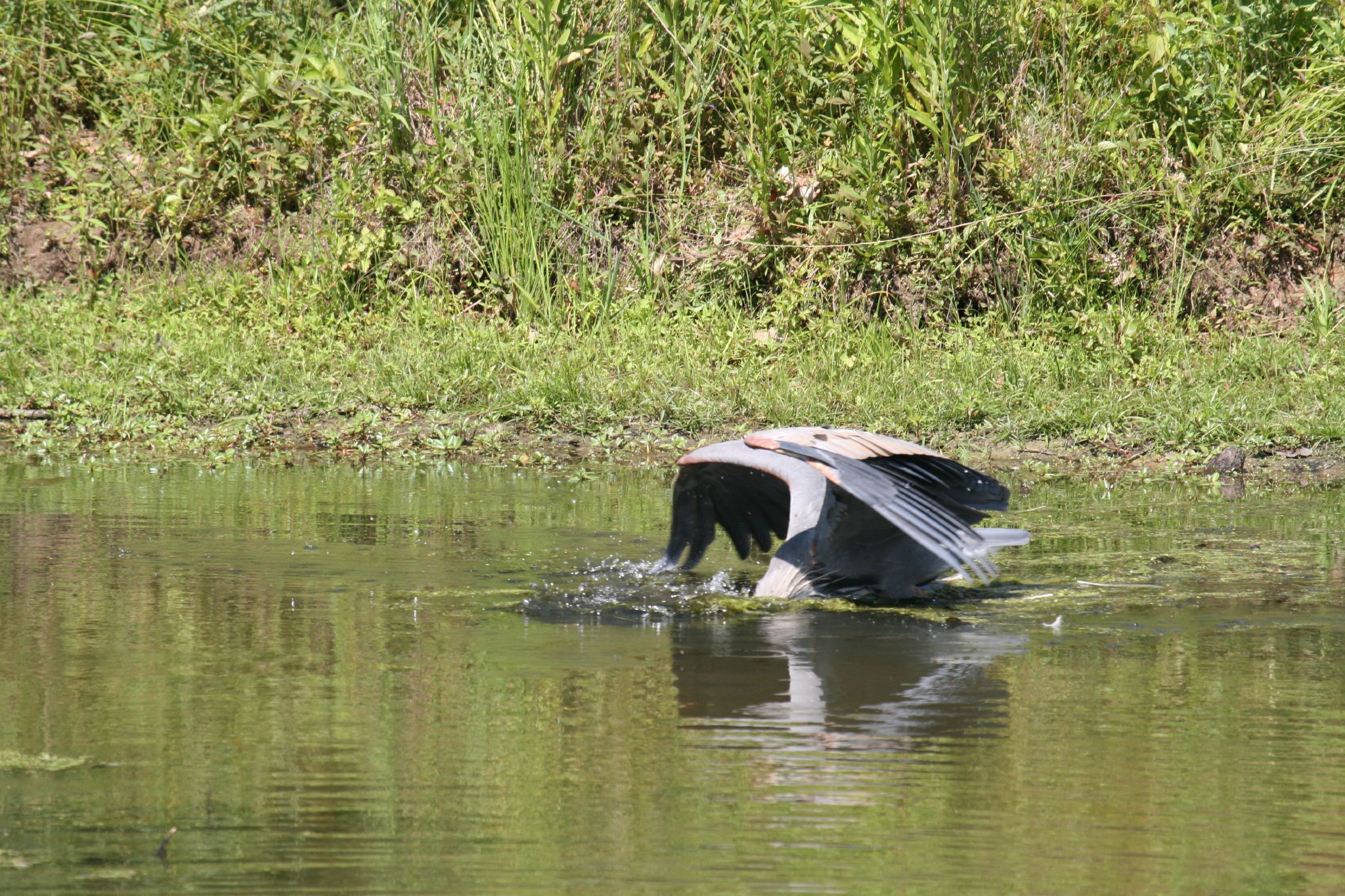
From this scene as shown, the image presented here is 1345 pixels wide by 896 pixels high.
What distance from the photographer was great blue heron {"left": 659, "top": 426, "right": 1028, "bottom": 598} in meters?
4.70

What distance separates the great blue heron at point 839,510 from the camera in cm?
470

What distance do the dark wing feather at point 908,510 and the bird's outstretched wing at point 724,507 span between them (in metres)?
0.32

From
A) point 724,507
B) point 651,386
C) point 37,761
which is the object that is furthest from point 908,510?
point 651,386

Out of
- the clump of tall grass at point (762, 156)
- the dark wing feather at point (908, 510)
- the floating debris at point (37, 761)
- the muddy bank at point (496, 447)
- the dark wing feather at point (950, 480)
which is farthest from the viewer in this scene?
the clump of tall grass at point (762, 156)

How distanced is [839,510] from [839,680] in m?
1.08

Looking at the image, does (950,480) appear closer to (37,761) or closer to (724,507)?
(724,507)

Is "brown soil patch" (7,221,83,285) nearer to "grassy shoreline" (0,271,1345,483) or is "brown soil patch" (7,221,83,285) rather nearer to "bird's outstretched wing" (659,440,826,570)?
"grassy shoreline" (0,271,1345,483)

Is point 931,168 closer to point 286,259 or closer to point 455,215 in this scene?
point 455,215

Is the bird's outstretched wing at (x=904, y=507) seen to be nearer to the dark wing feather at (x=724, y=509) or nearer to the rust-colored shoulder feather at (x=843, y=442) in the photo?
the rust-colored shoulder feather at (x=843, y=442)

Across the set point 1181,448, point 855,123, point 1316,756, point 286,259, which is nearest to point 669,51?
point 855,123

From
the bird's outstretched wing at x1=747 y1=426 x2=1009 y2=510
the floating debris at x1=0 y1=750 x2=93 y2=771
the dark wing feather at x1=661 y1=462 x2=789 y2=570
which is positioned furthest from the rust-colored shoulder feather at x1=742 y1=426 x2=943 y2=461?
the floating debris at x1=0 y1=750 x2=93 y2=771

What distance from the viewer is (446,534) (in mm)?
5852

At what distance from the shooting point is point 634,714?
3631 millimetres

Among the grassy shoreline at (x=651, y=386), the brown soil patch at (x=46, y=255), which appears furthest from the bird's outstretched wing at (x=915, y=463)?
the brown soil patch at (x=46, y=255)
